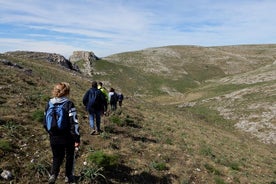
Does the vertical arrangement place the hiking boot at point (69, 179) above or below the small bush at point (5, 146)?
below

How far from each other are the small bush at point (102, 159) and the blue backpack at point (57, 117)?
3613 millimetres

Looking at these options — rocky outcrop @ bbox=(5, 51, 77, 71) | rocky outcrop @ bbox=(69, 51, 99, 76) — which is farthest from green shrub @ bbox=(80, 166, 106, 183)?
rocky outcrop @ bbox=(69, 51, 99, 76)

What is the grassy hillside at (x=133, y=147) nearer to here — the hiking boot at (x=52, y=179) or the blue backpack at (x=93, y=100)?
the hiking boot at (x=52, y=179)

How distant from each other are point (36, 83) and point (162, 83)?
69091 mm

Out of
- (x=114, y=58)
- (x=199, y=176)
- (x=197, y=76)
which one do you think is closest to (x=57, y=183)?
(x=199, y=176)

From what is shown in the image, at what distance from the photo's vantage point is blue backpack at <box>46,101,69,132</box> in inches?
360

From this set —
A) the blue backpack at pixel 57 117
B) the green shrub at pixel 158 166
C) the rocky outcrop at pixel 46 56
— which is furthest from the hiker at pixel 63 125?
the rocky outcrop at pixel 46 56

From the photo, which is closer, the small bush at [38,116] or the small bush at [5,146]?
the small bush at [5,146]

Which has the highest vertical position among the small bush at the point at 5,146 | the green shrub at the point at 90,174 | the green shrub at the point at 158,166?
the small bush at the point at 5,146

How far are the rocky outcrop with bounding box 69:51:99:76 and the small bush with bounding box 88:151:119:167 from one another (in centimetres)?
Answer: 8115

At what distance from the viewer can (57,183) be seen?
10.5m

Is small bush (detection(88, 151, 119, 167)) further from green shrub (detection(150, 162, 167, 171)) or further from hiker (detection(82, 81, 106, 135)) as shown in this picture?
hiker (detection(82, 81, 106, 135))

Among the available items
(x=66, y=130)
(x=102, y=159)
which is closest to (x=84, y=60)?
(x=102, y=159)

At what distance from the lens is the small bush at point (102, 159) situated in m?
12.4
